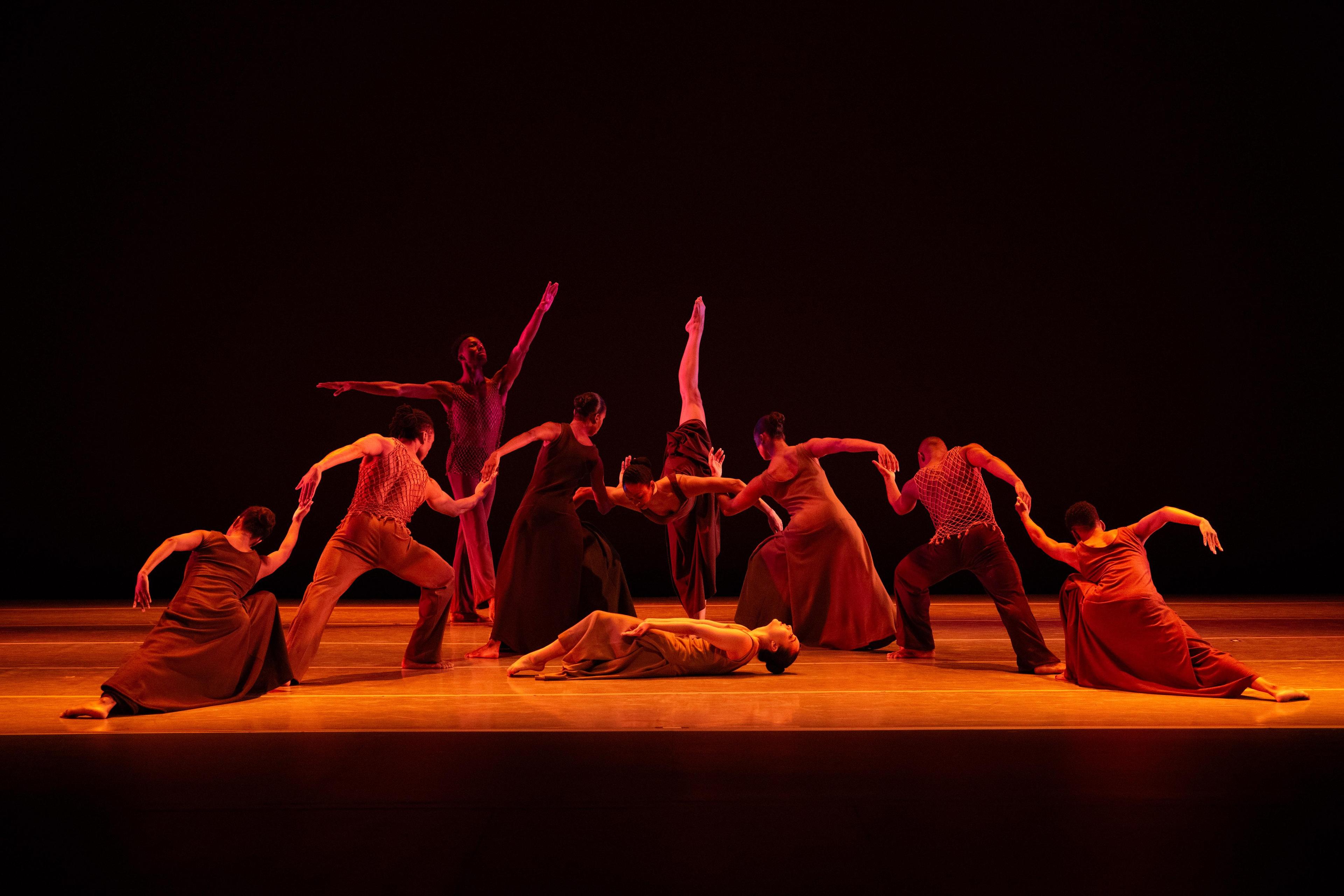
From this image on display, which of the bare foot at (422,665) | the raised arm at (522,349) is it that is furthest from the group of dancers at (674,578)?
the raised arm at (522,349)

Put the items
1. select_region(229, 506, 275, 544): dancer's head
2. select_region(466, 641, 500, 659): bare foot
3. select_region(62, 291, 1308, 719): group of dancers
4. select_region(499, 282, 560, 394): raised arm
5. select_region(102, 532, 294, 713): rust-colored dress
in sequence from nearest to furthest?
select_region(102, 532, 294, 713): rust-colored dress → select_region(62, 291, 1308, 719): group of dancers → select_region(229, 506, 275, 544): dancer's head → select_region(466, 641, 500, 659): bare foot → select_region(499, 282, 560, 394): raised arm

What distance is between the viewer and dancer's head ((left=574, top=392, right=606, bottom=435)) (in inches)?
194

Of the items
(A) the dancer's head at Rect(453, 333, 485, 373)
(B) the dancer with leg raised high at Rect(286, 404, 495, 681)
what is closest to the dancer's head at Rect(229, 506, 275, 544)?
(B) the dancer with leg raised high at Rect(286, 404, 495, 681)

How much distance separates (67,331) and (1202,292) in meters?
9.08

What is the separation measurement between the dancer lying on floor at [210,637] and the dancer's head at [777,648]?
5.85 feet

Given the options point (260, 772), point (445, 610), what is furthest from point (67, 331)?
point (260, 772)

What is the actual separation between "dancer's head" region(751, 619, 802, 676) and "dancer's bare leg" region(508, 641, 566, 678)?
78cm

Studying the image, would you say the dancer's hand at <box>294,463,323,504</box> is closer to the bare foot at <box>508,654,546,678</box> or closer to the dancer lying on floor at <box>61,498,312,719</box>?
the dancer lying on floor at <box>61,498,312,719</box>

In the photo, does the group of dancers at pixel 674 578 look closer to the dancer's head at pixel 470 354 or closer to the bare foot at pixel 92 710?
the bare foot at pixel 92 710

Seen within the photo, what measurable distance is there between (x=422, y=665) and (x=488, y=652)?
1.40ft

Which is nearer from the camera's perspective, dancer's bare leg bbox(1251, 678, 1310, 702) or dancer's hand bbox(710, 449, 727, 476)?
dancer's bare leg bbox(1251, 678, 1310, 702)

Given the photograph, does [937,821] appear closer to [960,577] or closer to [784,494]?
[784,494]

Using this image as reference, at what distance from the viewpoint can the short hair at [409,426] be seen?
4.39 meters

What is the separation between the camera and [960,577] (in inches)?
378
